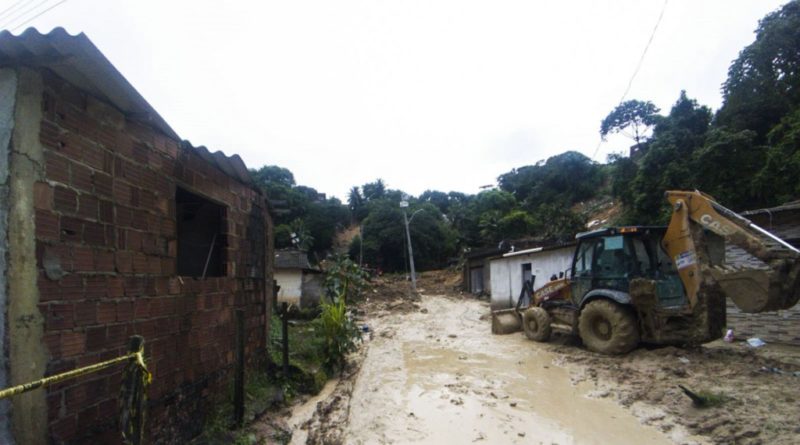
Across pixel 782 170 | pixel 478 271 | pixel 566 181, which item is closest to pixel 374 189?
pixel 566 181

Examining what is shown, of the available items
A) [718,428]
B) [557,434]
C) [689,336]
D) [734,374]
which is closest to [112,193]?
[557,434]

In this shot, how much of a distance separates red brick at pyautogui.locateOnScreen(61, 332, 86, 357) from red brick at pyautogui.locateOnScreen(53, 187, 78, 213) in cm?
76

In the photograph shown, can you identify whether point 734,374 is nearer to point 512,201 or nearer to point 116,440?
point 116,440

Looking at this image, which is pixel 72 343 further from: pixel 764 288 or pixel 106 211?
pixel 764 288

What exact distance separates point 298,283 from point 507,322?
923 centimetres

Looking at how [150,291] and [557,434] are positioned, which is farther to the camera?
[557,434]

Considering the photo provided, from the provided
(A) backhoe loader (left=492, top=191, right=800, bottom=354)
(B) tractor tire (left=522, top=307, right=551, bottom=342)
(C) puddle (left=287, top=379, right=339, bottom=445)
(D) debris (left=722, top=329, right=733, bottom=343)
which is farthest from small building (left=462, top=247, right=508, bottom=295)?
(C) puddle (left=287, top=379, right=339, bottom=445)

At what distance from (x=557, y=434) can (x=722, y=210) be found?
443cm

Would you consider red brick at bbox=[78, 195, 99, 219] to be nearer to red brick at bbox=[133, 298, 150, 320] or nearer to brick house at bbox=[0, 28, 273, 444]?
brick house at bbox=[0, 28, 273, 444]

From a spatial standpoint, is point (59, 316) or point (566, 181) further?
point (566, 181)

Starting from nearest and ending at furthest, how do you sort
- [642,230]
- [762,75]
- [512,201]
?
1. [642,230]
2. [762,75]
3. [512,201]

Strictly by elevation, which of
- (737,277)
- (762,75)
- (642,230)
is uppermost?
(762,75)

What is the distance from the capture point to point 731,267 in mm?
7008

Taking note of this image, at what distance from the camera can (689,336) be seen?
7.50 m
